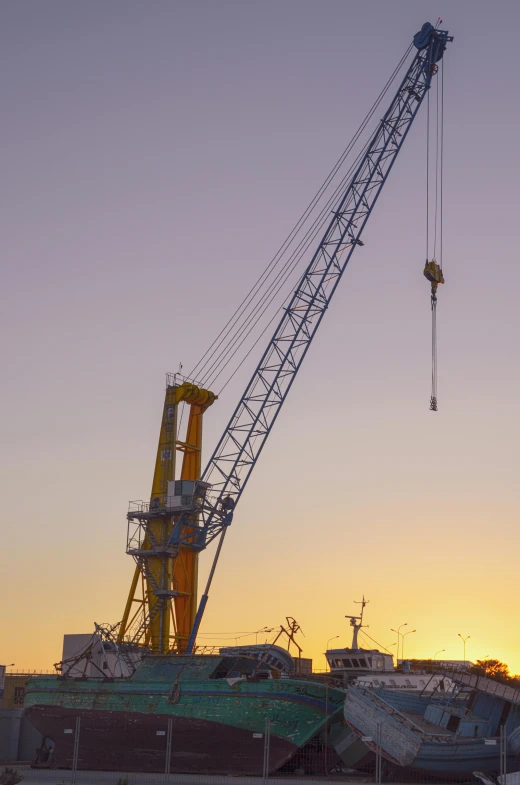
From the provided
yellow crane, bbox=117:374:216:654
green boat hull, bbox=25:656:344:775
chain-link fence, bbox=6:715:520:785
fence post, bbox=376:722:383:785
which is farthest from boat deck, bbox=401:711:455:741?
yellow crane, bbox=117:374:216:654

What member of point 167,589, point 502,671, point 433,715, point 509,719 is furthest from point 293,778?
point 502,671

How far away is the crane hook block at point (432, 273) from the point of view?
70812 millimetres

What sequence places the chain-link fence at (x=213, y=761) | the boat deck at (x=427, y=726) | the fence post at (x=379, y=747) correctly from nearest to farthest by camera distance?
the fence post at (x=379, y=747) → the chain-link fence at (x=213, y=761) → the boat deck at (x=427, y=726)

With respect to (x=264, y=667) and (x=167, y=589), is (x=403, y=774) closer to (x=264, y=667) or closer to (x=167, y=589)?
(x=264, y=667)

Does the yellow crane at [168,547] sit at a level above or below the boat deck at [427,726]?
above

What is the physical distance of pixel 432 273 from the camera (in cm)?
7088

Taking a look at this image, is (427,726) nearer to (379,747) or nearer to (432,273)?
(379,747)

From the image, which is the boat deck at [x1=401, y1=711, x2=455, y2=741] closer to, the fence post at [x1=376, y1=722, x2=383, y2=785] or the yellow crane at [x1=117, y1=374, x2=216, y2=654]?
the fence post at [x1=376, y1=722, x2=383, y2=785]

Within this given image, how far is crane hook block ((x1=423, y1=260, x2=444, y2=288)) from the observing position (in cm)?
7081

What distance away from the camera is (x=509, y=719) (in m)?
47.4

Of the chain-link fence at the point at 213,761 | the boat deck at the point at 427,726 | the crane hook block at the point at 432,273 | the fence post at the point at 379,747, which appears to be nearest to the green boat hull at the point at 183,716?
the chain-link fence at the point at 213,761

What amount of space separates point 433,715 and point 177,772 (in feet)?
46.4

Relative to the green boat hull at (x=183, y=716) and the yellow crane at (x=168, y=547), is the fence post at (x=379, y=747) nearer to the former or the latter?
the green boat hull at (x=183, y=716)

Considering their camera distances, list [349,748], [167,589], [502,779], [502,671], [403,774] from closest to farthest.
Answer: [502,779]
[403,774]
[349,748]
[167,589]
[502,671]
